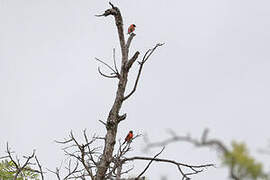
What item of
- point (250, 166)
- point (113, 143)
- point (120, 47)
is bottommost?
point (250, 166)

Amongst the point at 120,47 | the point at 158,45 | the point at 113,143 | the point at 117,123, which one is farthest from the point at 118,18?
the point at 113,143

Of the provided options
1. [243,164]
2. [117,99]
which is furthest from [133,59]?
[243,164]

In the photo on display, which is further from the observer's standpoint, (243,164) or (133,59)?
(133,59)

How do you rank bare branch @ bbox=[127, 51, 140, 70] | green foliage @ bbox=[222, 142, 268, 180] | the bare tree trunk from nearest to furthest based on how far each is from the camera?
green foliage @ bbox=[222, 142, 268, 180] → the bare tree trunk → bare branch @ bbox=[127, 51, 140, 70]

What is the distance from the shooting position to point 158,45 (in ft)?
18.3

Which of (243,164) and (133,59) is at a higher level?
(133,59)

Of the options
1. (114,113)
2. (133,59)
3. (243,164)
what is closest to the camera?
(243,164)

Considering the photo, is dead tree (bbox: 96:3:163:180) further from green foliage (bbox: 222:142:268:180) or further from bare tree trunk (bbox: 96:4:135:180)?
green foliage (bbox: 222:142:268:180)

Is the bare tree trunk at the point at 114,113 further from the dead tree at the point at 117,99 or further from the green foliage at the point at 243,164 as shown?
the green foliage at the point at 243,164


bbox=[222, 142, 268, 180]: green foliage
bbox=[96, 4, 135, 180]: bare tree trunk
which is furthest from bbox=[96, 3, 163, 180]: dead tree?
bbox=[222, 142, 268, 180]: green foliage

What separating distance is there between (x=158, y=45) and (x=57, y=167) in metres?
2.88

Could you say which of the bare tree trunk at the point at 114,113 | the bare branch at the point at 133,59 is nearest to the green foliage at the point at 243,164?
the bare tree trunk at the point at 114,113

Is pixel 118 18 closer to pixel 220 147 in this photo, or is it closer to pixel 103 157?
pixel 103 157

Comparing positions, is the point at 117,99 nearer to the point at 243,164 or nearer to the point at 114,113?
the point at 114,113
